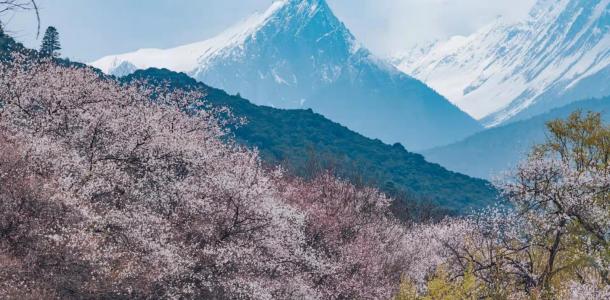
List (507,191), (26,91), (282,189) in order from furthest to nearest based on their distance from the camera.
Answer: (282,189)
(26,91)
(507,191)

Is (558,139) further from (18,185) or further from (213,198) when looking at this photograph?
(18,185)

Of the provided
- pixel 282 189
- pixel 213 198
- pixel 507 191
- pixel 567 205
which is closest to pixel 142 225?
pixel 213 198

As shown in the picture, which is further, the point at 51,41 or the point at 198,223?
the point at 51,41

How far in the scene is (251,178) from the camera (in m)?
34.9

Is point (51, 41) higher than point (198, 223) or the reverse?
higher

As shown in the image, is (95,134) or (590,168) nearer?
(590,168)

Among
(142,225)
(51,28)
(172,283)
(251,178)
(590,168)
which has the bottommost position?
(172,283)

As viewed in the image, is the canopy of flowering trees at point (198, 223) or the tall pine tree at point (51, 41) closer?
the canopy of flowering trees at point (198, 223)

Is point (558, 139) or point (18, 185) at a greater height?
point (558, 139)

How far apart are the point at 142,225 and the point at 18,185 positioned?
6373 millimetres

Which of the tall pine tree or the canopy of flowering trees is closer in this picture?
the canopy of flowering trees

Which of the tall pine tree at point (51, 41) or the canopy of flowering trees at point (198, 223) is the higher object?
the tall pine tree at point (51, 41)

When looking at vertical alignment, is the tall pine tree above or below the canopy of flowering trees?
above

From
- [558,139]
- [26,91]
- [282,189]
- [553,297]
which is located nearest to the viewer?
[553,297]
